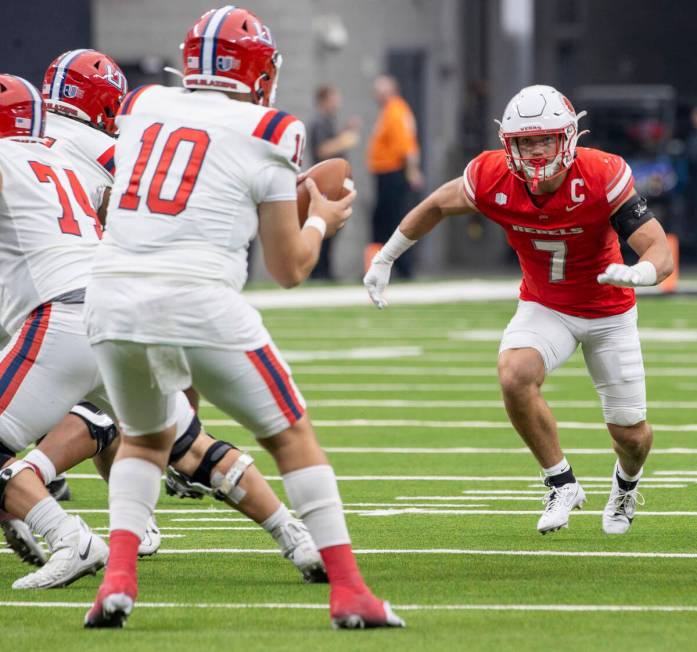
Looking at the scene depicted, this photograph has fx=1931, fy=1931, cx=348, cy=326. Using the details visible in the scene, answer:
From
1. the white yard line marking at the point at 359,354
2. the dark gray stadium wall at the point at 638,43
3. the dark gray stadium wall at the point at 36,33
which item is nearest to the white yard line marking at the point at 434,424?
the white yard line marking at the point at 359,354

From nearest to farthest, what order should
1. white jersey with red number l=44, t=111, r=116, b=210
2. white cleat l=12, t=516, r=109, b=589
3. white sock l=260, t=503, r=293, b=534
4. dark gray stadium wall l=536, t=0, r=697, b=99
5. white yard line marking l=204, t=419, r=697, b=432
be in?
white cleat l=12, t=516, r=109, b=589
white sock l=260, t=503, r=293, b=534
white jersey with red number l=44, t=111, r=116, b=210
white yard line marking l=204, t=419, r=697, b=432
dark gray stadium wall l=536, t=0, r=697, b=99

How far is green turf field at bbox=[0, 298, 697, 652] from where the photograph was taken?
543cm

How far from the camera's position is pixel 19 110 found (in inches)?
261

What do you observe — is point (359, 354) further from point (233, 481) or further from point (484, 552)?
point (233, 481)

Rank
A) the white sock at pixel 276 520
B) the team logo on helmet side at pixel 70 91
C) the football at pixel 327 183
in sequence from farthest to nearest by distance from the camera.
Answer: the team logo on helmet side at pixel 70 91
the white sock at pixel 276 520
the football at pixel 327 183

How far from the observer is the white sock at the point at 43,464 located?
6598 mm

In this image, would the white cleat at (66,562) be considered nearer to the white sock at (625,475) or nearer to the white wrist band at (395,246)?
the white wrist band at (395,246)

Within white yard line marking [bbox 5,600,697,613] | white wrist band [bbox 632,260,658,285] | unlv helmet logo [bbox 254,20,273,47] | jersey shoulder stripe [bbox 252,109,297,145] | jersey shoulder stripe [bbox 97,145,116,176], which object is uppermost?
unlv helmet logo [bbox 254,20,273,47]

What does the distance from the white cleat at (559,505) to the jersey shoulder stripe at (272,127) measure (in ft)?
7.84

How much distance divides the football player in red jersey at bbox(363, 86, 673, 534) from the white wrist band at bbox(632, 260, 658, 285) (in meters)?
0.34

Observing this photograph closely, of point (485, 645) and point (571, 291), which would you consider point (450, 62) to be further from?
point (485, 645)

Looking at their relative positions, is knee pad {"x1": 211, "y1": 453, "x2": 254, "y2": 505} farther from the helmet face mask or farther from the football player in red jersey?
the helmet face mask

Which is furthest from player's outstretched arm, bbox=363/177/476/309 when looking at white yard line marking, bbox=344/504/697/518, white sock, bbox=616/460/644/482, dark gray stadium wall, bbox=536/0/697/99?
dark gray stadium wall, bbox=536/0/697/99

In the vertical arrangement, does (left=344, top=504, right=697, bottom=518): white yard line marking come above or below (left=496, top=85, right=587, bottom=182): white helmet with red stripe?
below
